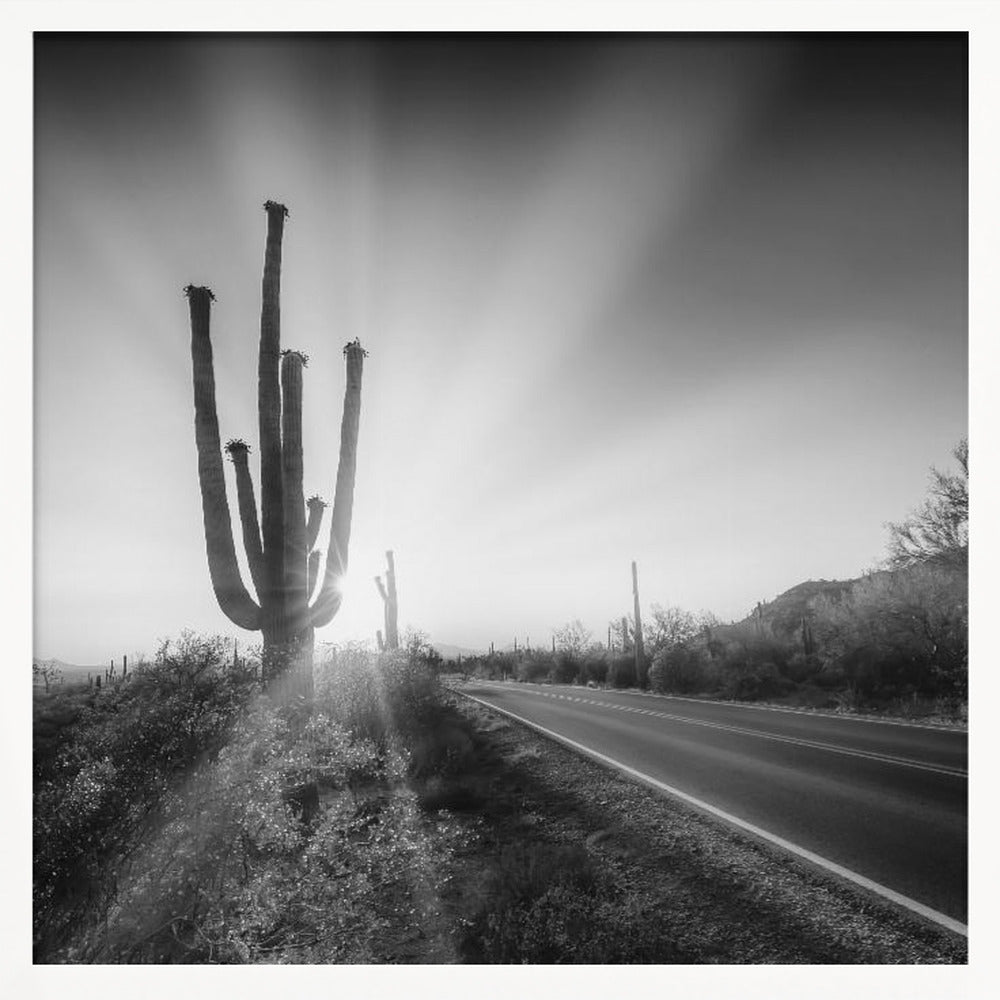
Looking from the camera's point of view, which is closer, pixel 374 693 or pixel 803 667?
pixel 374 693

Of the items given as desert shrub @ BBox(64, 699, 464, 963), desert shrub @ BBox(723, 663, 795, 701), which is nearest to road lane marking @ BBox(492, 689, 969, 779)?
desert shrub @ BBox(723, 663, 795, 701)

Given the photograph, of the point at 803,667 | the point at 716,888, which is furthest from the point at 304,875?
the point at 803,667

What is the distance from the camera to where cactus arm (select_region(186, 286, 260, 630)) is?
5.63 meters

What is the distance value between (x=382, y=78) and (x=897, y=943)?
6.96m

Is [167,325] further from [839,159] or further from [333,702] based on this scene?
[839,159]

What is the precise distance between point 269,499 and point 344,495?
117cm

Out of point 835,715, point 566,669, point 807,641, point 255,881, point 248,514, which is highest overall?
point 248,514

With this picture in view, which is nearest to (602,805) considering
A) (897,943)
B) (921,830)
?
(921,830)

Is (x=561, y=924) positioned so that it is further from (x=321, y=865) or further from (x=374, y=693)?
(x=374, y=693)

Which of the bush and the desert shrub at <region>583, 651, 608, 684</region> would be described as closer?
the bush

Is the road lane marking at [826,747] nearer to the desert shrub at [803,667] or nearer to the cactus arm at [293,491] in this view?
the cactus arm at [293,491]

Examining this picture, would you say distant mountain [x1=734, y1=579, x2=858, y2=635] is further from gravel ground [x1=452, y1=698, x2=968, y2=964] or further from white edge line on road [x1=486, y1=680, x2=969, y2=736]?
gravel ground [x1=452, y1=698, x2=968, y2=964]

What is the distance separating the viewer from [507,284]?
18.3ft

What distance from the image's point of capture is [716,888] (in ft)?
12.9
